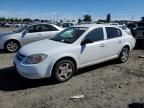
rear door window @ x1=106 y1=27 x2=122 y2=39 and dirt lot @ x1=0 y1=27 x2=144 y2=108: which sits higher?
rear door window @ x1=106 y1=27 x2=122 y2=39

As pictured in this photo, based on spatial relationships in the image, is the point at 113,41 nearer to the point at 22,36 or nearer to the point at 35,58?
the point at 35,58

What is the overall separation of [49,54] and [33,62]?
1.56 ft

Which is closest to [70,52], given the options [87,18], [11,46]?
[11,46]

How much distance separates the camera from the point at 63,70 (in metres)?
6.59

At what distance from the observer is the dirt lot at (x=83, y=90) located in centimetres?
515

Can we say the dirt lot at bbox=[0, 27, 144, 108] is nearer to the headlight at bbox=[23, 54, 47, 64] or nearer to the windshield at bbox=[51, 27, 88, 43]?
the headlight at bbox=[23, 54, 47, 64]

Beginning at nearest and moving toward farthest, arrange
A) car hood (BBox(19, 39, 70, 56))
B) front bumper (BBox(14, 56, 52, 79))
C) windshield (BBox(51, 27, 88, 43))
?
front bumper (BBox(14, 56, 52, 79)) → car hood (BBox(19, 39, 70, 56)) → windshield (BBox(51, 27, 88, 43))

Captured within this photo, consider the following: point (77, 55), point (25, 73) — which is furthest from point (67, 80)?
point (25, 73)

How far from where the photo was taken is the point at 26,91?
597 centimetres

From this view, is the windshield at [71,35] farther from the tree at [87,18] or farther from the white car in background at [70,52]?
the tree at [87,18]

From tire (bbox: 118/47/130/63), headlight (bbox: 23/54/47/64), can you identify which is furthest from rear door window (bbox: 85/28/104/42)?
headlight (bbox: 23/54/47/64)

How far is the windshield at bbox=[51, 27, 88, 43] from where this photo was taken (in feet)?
23.6

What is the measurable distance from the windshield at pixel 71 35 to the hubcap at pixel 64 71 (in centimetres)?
83

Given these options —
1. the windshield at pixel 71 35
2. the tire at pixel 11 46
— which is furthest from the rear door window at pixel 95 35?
the tire at pixel 11 46
